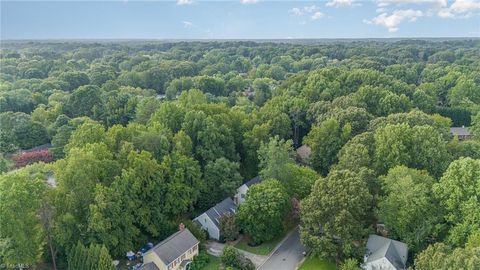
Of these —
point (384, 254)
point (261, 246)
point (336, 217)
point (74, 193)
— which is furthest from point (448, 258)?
point (74, 193)

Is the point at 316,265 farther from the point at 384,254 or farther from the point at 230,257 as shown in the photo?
the point at 230,257

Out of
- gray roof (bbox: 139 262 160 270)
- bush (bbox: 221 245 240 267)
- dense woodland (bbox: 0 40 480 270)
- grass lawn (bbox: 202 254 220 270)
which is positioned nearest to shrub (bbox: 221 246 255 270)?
bush (bbox: 221 245 240 267)

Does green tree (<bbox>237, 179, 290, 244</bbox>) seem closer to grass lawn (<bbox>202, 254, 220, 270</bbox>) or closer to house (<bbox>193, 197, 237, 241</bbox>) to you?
house (<bbox>193, 197, 237, 241</bbox>)

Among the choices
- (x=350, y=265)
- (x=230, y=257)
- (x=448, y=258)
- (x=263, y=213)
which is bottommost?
(x=230, y=257)

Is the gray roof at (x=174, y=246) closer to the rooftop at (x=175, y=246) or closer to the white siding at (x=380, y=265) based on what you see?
the rooftop at (x=175, y=246)

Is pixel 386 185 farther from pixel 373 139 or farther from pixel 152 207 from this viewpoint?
pixel 152 207

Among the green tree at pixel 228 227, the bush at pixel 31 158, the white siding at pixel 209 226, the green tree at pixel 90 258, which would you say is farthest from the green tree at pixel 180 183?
the bush at pixel 31 158
